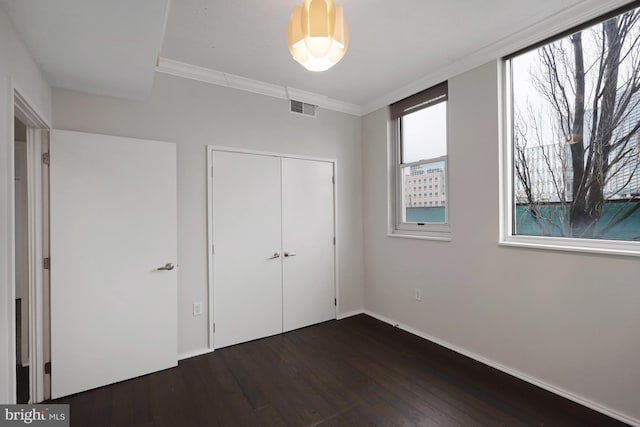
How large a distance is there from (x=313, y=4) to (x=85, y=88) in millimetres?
1993

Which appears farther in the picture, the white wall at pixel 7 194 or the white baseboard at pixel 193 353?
the white baseboard at pixel 193 353

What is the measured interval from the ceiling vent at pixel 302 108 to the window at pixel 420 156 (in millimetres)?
960

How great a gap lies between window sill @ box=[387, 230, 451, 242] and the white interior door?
2384 mm

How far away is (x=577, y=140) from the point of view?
2141 mm

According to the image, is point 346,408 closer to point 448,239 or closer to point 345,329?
point 345,329

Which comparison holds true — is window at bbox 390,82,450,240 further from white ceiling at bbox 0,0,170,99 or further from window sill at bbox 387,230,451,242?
white ceiling at bbox 0,0,170,99

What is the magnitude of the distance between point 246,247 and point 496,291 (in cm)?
240

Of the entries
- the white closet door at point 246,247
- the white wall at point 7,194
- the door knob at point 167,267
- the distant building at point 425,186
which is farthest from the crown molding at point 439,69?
the door knob at point 167,267

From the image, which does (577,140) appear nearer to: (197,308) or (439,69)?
(439,69)

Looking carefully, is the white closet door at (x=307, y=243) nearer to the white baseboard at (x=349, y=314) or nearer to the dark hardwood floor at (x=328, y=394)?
the white baseboard at (x=349, y=314)

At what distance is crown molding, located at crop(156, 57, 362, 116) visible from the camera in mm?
2678

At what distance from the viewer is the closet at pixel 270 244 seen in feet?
9.64

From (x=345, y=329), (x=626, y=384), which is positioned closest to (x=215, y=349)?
(x=345, y=329)

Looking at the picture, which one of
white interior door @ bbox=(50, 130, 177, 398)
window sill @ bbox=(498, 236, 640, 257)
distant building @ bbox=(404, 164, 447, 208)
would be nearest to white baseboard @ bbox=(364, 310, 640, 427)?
window sill @ bbox=(498, 236, 640, 257)
